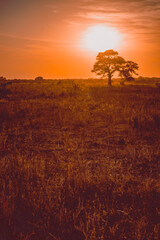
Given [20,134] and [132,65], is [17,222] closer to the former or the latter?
[20,134]

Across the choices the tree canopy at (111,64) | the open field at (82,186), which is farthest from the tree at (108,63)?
the open field at (82,186)

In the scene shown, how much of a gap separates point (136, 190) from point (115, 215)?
2.27ft

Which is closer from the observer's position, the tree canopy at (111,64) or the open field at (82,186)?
the open field at (82,186)

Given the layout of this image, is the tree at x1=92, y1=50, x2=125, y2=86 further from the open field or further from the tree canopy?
the open field

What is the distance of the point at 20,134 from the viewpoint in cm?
671

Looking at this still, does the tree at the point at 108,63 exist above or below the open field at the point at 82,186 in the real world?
above

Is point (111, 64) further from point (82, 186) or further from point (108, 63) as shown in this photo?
point (82, 186)

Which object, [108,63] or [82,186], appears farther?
[108,63]

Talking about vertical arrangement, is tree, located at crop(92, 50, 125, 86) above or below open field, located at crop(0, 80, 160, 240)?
above

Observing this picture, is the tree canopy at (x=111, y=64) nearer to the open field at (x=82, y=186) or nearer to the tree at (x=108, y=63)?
the tree at (x=108, y=63)

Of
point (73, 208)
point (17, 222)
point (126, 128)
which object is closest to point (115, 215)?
point (73, 208)

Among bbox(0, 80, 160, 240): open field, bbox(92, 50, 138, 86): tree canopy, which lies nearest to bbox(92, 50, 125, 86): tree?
bbox(92, 50, 138, 86): tree canopy

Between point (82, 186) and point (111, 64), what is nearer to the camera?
A: point (82, 186)

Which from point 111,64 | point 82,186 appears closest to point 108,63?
point 111,64
